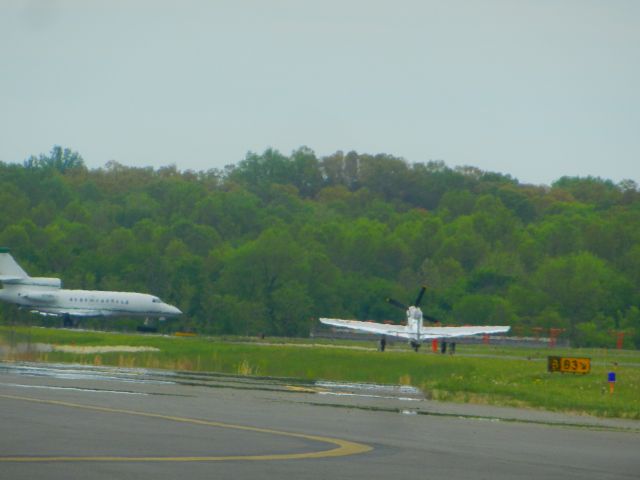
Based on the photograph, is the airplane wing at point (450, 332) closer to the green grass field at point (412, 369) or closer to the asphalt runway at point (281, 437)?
the green grass field at point (412, 369)

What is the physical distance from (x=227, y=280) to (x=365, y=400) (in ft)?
281

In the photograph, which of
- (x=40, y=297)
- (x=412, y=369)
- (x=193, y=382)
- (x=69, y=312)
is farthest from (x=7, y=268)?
(x=193, y=382)

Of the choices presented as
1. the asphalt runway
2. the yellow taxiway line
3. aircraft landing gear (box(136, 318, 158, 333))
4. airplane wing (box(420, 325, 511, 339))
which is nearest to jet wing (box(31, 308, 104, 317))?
aircraft landing gear (box(136, 318, 158, 333))

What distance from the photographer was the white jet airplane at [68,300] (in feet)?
311

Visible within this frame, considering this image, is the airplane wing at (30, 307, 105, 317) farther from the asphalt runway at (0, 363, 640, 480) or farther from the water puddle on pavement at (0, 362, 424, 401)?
the asphalt runway at (0, 363, 640, 480)

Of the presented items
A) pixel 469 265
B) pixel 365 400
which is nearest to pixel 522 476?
pixel 365 400

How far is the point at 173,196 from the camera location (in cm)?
18562

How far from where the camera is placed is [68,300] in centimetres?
9725

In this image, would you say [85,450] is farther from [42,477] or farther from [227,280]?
[227,280]

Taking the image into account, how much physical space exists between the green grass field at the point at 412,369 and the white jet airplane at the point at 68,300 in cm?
2651

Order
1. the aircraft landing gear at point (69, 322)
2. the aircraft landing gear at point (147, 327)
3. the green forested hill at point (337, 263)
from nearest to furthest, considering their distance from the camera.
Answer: the aircraft landing gear at point (147, 327)
the aircraft landing gear at point (69, 322)
the green forested hill at point (337, 263)

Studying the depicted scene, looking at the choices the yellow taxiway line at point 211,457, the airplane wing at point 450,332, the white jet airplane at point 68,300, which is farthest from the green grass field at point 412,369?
the white jet airplane at point 68,300

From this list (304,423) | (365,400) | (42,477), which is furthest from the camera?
(365,400)

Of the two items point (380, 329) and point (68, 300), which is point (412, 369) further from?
point (68, 300)
